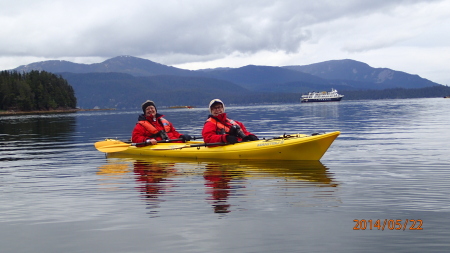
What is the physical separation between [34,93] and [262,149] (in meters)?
146

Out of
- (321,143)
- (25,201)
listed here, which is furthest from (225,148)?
(25,201)

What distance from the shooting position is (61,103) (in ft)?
526

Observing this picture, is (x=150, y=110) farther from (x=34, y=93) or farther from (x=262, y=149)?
(x=34, y=93)

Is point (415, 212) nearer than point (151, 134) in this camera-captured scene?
Yes

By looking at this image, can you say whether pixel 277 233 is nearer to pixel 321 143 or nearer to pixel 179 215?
pixel 179 215

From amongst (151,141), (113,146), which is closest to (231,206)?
(151,141)

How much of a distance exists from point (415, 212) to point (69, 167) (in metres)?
12.6

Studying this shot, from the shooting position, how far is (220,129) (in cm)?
1734

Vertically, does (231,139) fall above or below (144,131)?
below

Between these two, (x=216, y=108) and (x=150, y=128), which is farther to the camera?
(x=150, y=128)
